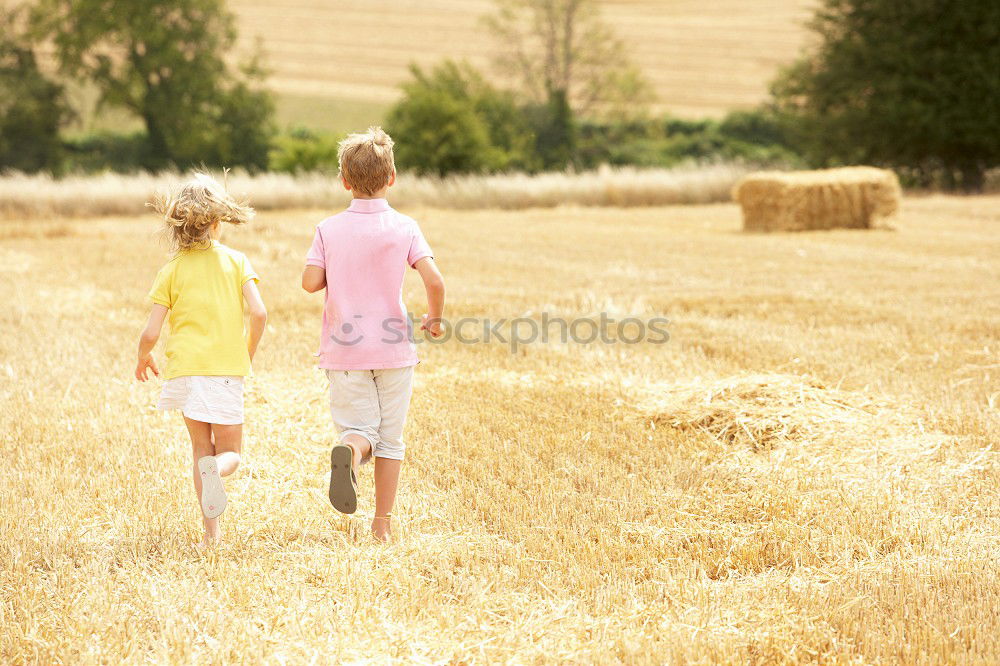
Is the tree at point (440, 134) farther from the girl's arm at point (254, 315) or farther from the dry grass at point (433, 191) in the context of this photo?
the girl's arm at point (254, 315)

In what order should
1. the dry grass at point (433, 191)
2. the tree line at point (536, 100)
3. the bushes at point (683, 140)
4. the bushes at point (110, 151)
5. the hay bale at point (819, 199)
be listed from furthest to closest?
the bushes at point (683, 140)
the bushes at point (110, 151)
the tree line at point (536, 100)
the dry grass at point (433, 191)
the hay bale at point (819, 199)

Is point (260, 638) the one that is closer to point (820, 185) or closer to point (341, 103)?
point (820, 185)

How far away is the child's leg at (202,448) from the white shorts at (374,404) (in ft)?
1.71

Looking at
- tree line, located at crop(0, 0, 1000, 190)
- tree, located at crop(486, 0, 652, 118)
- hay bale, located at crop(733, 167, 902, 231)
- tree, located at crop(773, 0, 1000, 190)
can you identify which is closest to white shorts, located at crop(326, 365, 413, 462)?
hay bale, located at crop(733, 167, 902, 231)

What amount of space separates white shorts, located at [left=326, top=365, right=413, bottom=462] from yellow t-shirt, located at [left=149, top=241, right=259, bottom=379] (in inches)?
16.3

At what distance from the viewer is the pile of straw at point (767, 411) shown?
557 cm

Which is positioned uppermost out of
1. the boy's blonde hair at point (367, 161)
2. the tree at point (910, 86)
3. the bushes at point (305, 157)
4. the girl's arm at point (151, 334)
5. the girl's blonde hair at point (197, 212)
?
the tree at point (910, 86)

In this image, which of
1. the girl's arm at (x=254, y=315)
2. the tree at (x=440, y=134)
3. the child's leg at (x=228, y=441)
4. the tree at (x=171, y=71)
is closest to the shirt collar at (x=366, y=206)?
the girl's arm at (x=254, y=315)

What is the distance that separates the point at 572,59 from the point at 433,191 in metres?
17.0

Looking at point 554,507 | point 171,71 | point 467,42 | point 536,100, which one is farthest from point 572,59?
point 554,507

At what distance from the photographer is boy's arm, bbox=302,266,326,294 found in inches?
163

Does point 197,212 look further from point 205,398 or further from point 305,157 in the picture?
point 305,157

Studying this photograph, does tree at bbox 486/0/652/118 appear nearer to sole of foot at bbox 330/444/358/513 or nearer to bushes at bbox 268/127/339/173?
bushes at bbox 268/127/339/173

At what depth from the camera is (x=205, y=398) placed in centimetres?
412
